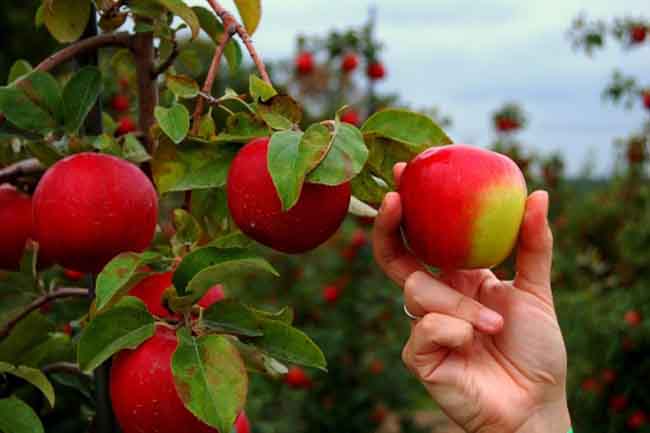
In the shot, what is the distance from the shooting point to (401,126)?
31.2 inches

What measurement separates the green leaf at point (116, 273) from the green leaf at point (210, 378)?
0.23 feet

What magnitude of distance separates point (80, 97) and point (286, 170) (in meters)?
0.32

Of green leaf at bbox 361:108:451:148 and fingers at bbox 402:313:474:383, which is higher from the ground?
green leaf at bbox 361:108:451:148

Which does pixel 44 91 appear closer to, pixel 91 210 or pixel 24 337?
pixel 91 210

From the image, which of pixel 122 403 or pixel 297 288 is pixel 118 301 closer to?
pixel 122 403

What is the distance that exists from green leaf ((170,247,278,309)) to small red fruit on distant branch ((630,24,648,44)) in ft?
12.3

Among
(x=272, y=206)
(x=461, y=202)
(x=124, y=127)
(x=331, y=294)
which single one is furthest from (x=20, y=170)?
(x=331, y=294)

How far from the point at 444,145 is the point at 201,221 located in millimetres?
267

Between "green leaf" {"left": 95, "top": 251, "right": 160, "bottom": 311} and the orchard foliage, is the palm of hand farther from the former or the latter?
"green leaf" {"left": 95, "top": 251, "right": 160, "bottom": 311}

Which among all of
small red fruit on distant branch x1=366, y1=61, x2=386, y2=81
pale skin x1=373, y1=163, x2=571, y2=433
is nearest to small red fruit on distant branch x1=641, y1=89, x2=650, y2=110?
small red fruit on distant branch x1=366, y1=61, x2=386, y2=81

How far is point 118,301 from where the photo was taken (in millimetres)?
797

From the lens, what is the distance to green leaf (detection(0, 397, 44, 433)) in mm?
849

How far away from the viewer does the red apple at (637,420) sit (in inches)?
136

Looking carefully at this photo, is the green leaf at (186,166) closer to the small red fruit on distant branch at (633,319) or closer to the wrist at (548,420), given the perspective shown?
the wrist at (548,420)
